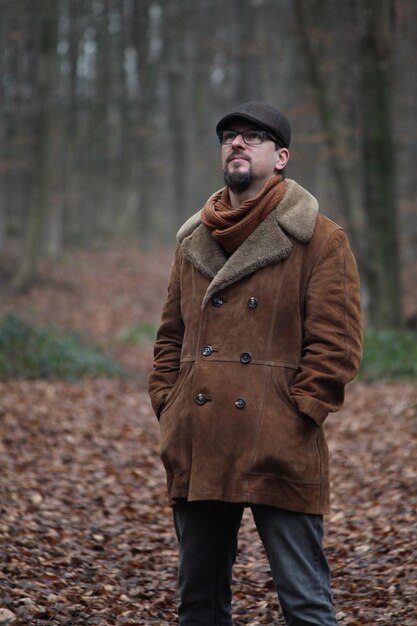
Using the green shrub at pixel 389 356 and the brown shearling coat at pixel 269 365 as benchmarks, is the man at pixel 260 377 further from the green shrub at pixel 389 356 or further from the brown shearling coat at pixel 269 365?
the green shrub at pixel 389 356

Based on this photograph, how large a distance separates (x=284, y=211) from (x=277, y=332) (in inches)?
21.6

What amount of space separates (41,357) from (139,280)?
1563 cm

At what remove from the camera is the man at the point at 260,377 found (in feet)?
12.1

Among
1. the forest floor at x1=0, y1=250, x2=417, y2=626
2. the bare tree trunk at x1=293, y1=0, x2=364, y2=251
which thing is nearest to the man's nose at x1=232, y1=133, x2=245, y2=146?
the forest floor at x1=0, y1=250, x2=417, y2=626

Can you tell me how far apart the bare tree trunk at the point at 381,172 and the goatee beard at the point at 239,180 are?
40.8 ft

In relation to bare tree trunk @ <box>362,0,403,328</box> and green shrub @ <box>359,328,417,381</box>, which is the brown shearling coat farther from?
bare tree trunk @ <box>362,0,403,328</box>

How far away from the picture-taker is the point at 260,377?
149 inches

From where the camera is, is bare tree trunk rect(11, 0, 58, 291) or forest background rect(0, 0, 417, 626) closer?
forest background rect(0, 0, 417, 626)

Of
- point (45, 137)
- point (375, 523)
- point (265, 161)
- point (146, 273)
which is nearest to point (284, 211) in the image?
point (265, 161)

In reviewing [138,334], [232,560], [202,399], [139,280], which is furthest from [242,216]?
[139,280]

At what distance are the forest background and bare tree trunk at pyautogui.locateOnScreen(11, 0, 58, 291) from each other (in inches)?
2.3

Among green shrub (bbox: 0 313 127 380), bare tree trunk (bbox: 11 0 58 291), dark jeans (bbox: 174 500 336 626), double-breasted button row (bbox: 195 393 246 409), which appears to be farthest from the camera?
bare tree trunk (bbox: 11 0 58 291)

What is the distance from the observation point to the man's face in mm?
3918

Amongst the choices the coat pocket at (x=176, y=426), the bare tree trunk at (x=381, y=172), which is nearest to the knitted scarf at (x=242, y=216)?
the coat pocket at (x=176, y=426)
